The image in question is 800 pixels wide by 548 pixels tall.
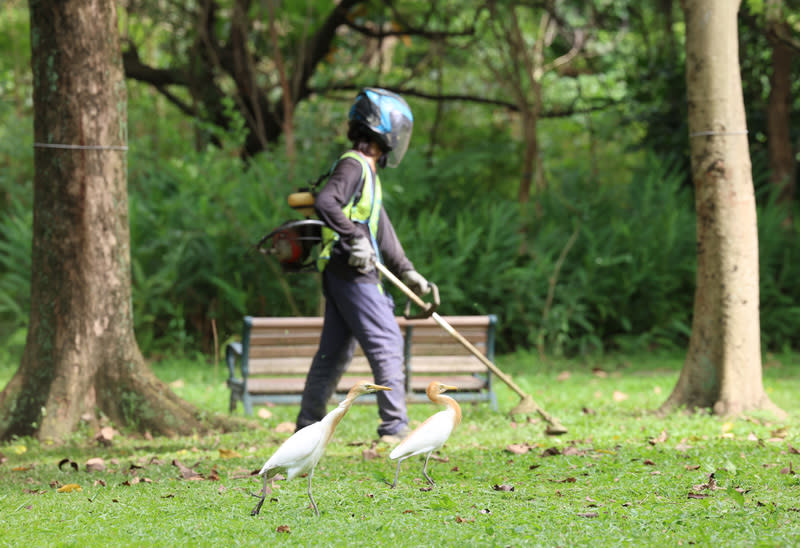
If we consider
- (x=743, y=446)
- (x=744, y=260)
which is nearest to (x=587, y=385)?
(x=744, y=260)

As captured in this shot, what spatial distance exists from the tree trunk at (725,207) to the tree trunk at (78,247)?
3.77m

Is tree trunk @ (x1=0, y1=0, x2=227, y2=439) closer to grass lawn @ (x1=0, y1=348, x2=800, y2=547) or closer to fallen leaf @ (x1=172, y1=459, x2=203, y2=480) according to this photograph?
grass lawn @ (x1=0, y1=348, x2=800, y2=547)

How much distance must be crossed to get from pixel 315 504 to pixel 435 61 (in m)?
14.2

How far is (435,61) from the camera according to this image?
57.7 feet

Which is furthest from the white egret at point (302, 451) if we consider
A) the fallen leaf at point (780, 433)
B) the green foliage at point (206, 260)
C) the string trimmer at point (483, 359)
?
the green foliage at point (206, 260)

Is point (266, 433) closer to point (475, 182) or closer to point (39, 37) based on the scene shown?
point (39, 37)

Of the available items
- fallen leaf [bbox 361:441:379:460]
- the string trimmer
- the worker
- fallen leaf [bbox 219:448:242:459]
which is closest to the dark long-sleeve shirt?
the worker

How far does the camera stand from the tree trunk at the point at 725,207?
6910 millimetres

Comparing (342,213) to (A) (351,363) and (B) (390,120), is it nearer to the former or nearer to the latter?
(B) (390,120)

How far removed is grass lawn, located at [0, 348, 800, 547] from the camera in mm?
3941

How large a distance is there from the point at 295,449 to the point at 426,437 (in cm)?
69

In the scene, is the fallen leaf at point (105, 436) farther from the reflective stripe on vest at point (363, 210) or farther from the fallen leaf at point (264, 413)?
the reflective stripe on vest at point (363, 210)

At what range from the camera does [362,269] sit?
20.3 feet

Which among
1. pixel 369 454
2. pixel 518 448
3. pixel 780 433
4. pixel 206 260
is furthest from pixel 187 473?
pixel 206 260
